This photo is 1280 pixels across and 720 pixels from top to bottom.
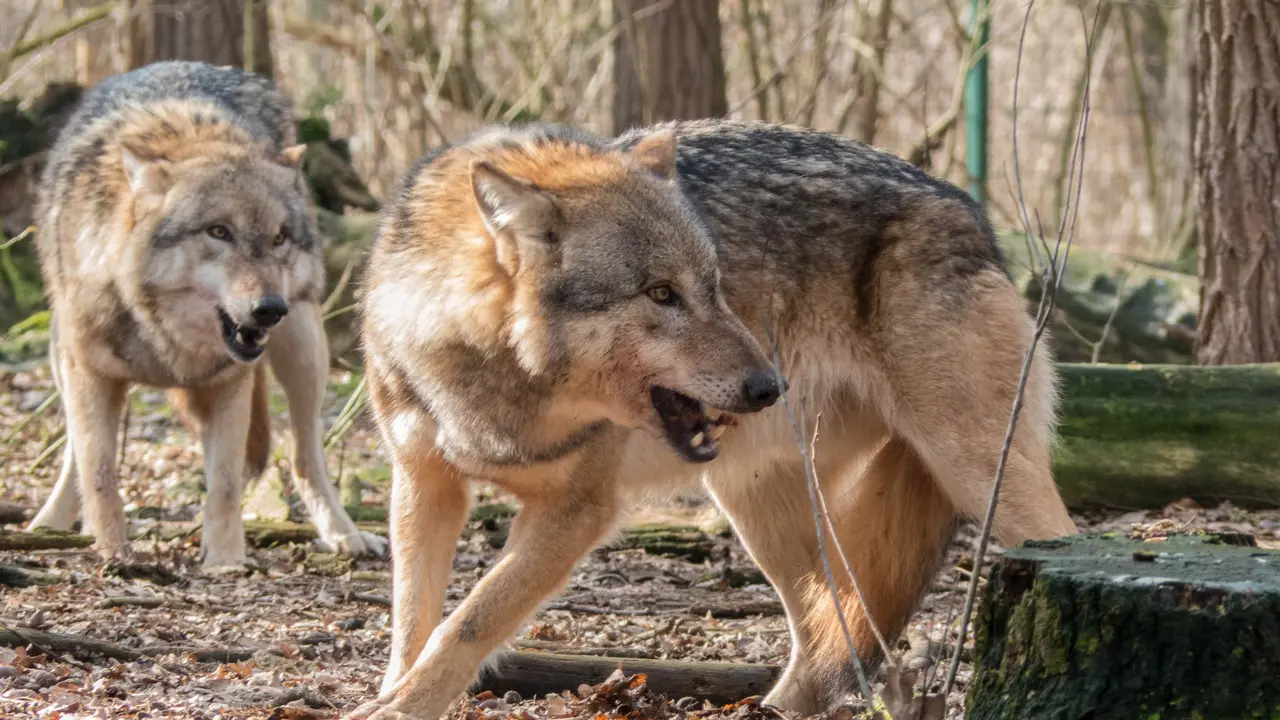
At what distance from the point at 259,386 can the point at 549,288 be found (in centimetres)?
361

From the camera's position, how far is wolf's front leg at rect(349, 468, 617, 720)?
12.2ft

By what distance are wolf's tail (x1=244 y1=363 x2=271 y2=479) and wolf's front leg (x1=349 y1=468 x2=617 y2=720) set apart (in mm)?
2946

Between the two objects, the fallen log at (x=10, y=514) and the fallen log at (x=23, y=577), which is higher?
the fallen log at (x=23, y=577)

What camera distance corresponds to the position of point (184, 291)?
6.12m

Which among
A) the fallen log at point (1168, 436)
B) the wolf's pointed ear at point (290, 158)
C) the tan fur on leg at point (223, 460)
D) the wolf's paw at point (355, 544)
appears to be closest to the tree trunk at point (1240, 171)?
the fallen log at point (1168, 436)

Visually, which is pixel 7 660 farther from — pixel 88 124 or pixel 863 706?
pixel 88 124

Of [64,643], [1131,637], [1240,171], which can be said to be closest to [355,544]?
[64,643]

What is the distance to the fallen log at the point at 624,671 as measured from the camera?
→ 4.04 m

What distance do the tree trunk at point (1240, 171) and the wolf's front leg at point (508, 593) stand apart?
4.06m

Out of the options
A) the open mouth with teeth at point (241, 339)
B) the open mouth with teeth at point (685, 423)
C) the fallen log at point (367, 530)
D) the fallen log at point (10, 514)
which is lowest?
the fallen log at point (367, 530)

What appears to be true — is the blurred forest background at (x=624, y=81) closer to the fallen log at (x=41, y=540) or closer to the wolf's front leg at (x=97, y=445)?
the wolf's front leg at (x=97, y=445)

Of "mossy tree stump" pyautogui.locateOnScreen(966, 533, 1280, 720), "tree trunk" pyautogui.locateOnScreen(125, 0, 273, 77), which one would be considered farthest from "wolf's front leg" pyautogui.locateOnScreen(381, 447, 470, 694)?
"tree trunk" pyautogui.locateOnScreen(125, 0, 273, 77)

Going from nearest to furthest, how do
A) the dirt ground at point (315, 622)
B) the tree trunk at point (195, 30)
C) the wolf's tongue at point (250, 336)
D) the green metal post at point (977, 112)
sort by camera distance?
the dirt ground at point (315, 622)
the wolf's tongue at point (250, 336)
the green metal post at point (977, 112)
the tree trunk at point (195, 30)

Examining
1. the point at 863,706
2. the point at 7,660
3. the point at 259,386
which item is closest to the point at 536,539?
the point at 863,706
